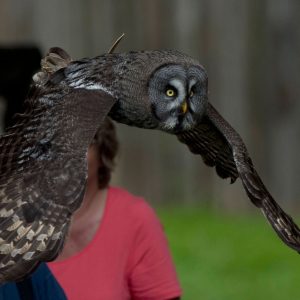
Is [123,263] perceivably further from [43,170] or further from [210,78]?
[210,78]

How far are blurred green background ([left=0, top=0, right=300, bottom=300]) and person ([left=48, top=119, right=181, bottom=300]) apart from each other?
3460 mm

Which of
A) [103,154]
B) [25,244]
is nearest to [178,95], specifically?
[103,154]

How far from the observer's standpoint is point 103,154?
5.19m

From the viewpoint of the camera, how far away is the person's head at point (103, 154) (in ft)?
16.9

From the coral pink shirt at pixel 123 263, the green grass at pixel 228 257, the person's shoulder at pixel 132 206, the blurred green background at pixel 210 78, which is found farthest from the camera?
the blurred green background at pixel 210 78

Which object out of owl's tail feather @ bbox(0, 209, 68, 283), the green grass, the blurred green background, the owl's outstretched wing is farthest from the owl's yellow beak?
the blurred green background

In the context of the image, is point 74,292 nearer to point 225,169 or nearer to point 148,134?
point 225,169

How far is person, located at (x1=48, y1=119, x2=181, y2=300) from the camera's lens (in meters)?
4.97

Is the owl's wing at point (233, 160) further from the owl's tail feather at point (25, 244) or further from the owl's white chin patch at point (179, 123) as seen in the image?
the owl's tail feather at point (25, 244)

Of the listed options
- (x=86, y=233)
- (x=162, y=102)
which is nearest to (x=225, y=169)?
(x=162, y=102)

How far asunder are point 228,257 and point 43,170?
4.12 meters

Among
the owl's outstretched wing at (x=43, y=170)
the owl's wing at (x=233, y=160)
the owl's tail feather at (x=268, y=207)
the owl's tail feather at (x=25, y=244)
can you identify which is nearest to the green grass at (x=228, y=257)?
the owl's wing at (x=233, y=160)

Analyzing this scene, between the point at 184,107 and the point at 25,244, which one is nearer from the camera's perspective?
A: the point at 25,244

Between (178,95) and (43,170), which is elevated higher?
(178,95)
